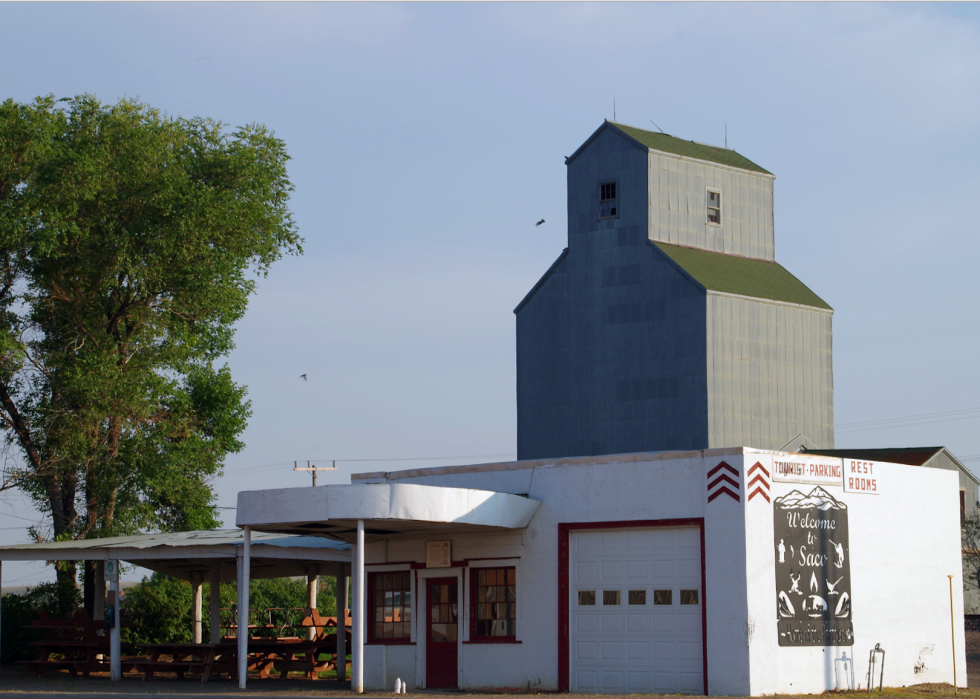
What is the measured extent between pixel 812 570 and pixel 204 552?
12.0 m

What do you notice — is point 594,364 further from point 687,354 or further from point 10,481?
point 10,481

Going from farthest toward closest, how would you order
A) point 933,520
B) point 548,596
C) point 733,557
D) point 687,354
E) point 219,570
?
1. point 687,354
2. point 219,570
3. point 933,520
4. point 548,596
5. point 733,557

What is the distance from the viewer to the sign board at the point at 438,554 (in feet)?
70.5

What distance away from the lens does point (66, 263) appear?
33.6 m

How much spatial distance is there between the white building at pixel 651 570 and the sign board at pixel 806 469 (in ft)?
0.10

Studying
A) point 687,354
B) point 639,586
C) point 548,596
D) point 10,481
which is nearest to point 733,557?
point 639,586

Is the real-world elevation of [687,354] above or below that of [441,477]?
above

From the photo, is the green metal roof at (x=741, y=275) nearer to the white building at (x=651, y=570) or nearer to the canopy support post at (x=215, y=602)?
the canopy support post at (x=215, y=602)

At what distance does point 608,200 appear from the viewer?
47812 mm

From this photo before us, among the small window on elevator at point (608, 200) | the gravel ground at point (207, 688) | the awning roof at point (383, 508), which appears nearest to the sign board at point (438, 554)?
the awning roof at point (383, 508)

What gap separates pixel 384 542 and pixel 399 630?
157 cm

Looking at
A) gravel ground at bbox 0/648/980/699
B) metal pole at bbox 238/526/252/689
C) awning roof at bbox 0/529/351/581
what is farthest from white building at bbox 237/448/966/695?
awning roof at bbox 0/529/351/581

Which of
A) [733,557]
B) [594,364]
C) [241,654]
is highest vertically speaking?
[594,364]

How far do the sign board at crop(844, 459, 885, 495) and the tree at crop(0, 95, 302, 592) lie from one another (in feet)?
63.6
